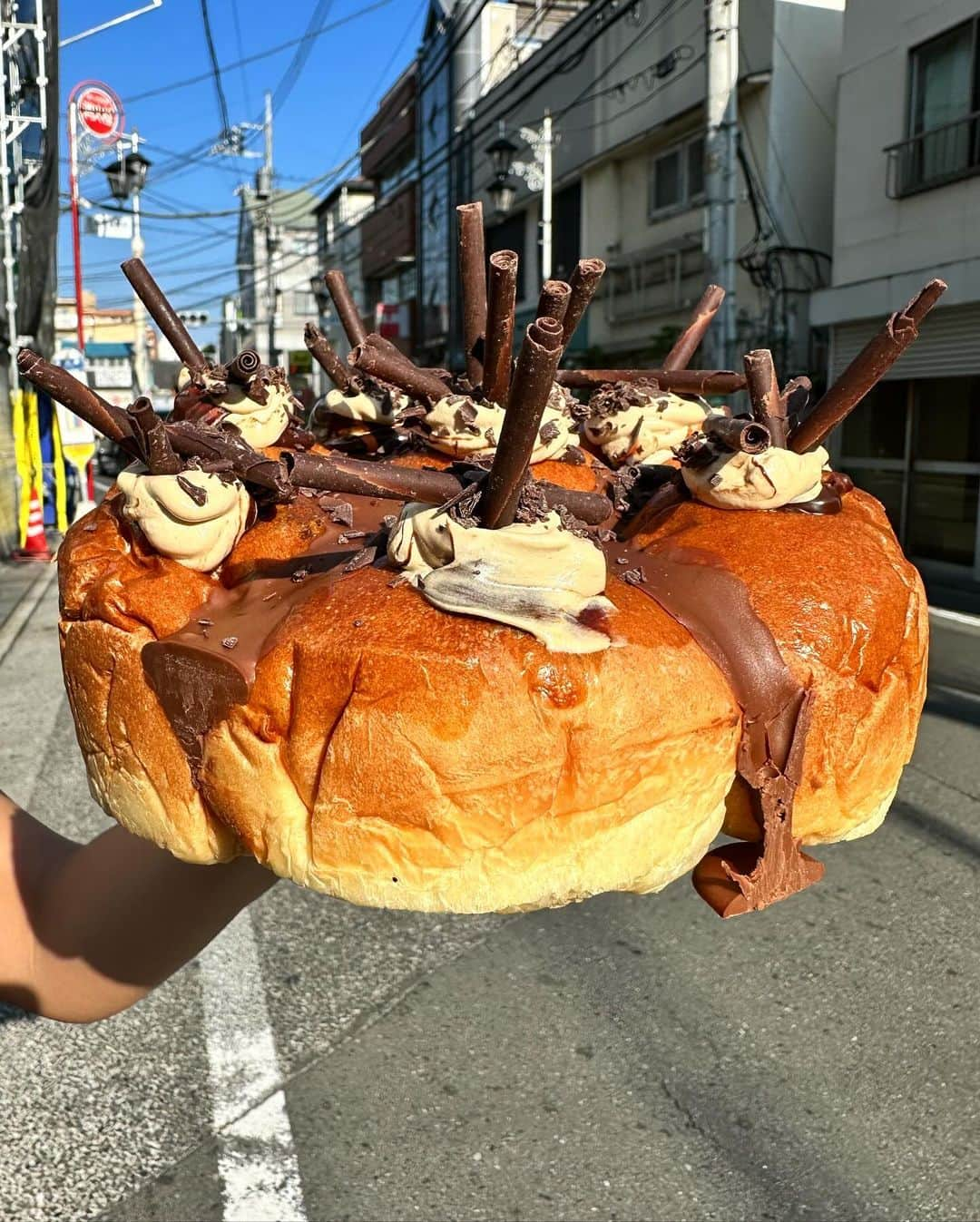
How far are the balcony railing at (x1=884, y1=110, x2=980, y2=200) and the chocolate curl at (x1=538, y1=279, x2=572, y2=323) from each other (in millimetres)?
12693

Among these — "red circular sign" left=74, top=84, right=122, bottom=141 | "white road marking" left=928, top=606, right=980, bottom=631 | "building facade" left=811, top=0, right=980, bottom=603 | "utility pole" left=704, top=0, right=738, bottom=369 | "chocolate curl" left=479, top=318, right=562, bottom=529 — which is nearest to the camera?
"chocolate curl" left=479, top=318, right=562, bottom=529

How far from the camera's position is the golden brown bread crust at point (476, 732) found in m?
1.14

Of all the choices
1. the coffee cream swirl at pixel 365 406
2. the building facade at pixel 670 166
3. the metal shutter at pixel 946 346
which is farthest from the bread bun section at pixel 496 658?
the building facade at pixel 670 166

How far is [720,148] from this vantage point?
1130 cm

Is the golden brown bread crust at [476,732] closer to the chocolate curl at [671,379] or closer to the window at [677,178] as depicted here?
the chocolate curl at [671,379]

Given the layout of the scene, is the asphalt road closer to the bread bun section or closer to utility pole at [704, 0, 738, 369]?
the bread bun section

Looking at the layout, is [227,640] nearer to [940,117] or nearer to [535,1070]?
[535,1070]

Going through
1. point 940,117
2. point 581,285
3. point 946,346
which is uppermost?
point 940,117

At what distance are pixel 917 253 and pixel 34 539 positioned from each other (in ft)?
42.6

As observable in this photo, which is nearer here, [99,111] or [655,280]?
[655,280]

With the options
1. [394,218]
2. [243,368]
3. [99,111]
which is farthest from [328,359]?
[394,218]

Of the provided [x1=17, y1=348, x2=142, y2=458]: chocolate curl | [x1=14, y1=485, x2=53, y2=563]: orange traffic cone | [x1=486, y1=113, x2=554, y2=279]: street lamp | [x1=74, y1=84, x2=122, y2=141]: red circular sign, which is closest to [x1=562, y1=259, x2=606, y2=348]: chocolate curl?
[x1=17, y1=348, x2=142, y2=458]: chocolate curl

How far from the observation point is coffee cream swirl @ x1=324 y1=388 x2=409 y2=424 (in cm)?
186

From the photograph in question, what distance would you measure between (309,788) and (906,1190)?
249cm
